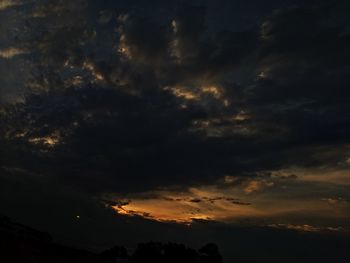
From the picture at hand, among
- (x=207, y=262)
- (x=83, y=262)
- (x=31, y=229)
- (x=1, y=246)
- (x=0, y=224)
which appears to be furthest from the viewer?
(x=31, y=229)

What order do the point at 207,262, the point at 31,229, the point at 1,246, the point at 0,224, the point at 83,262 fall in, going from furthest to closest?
the point at 31,229
the point at 0,224
the point at 83,262
the point at 207,262
the point at 1,246

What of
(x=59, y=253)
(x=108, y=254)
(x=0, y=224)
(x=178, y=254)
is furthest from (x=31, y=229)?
(x=178, y=254)

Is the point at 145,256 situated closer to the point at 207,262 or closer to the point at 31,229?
the point at 207,262

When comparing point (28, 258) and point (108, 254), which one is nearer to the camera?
point (28, 258)

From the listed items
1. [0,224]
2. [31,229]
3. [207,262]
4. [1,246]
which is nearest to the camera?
[1,246]

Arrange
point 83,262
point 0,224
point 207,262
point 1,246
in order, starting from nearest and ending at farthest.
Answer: point 1,246, point 207,262, point 83,262, point 0,224

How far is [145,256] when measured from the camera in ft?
155

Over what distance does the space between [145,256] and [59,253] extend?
11.3 m

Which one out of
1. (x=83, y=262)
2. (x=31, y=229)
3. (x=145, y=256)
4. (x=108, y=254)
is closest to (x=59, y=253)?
(x=83, y=262)

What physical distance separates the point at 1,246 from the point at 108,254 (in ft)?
35.9

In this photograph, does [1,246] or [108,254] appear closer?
[1,246]

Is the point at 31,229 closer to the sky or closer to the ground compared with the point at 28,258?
closer to the sky

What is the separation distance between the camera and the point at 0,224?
212 feet

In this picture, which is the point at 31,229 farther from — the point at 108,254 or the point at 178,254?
the point at 178,254
